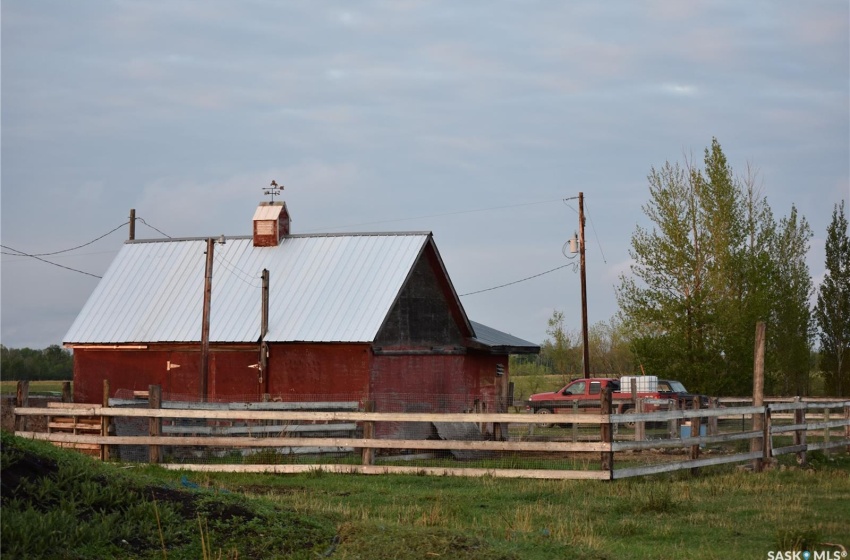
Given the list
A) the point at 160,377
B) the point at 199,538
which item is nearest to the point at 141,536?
the point at 199,538

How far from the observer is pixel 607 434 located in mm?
16562

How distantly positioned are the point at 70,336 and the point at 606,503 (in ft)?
70.4

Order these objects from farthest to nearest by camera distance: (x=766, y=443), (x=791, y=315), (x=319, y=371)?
(x=791, y=315), (x=319, y=371), (x=766, y=443)

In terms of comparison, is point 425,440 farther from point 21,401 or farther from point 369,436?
point 21,401

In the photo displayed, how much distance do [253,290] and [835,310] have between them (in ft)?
110

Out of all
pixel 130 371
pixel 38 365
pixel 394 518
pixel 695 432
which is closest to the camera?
pixel 394 518

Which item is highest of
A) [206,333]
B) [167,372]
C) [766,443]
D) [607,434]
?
[206,333]

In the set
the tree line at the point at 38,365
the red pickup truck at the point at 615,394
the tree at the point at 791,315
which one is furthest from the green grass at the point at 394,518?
the tree line at the point at 38,365

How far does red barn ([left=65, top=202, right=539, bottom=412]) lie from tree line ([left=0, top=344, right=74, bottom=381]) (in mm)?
36676

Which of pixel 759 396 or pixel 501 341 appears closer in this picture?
pixel 759 396

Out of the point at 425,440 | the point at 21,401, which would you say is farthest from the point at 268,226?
the point at 425,440

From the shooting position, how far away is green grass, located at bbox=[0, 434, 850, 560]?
875 cm

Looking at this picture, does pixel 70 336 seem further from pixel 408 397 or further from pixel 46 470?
pixel 46 470

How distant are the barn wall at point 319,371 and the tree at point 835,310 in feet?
103
